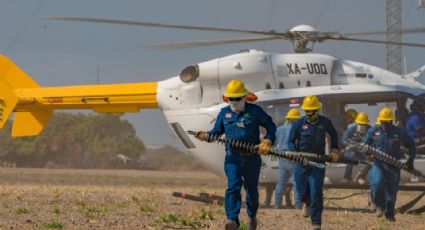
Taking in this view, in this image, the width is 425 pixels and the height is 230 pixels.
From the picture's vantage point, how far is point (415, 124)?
16.7 m

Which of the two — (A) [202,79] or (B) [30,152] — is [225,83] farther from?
(B) [30,152]

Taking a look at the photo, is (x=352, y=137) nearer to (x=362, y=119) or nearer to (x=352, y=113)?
(x=362, y=119)

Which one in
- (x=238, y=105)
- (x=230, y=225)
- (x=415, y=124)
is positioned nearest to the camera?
(x=230, y=225)

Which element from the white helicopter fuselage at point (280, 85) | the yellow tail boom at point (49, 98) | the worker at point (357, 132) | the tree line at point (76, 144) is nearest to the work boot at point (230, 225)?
the worker at point (357, 132)

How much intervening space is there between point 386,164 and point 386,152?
200 mm

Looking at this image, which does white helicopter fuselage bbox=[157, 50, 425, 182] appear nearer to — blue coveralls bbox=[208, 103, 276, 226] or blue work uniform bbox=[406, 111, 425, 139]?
blue work uniform bbox=[406, 111, 425, 139]

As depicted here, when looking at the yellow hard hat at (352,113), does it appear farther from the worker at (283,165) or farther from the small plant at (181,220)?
the small plant at (181,220)

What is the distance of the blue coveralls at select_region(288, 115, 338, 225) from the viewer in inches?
471

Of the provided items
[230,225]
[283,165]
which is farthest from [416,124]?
[230,225]

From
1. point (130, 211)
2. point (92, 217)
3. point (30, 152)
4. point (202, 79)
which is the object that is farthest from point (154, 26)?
point (30, 152)

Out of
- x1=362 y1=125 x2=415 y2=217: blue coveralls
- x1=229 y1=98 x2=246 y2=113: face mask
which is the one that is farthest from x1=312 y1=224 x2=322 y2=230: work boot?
x1=362 y1=125 x2=415 y2=217: blue coveralls

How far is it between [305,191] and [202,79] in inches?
246

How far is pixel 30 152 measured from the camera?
6216 centimetres

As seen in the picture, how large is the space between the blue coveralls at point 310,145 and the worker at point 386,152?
2074 millimetres
